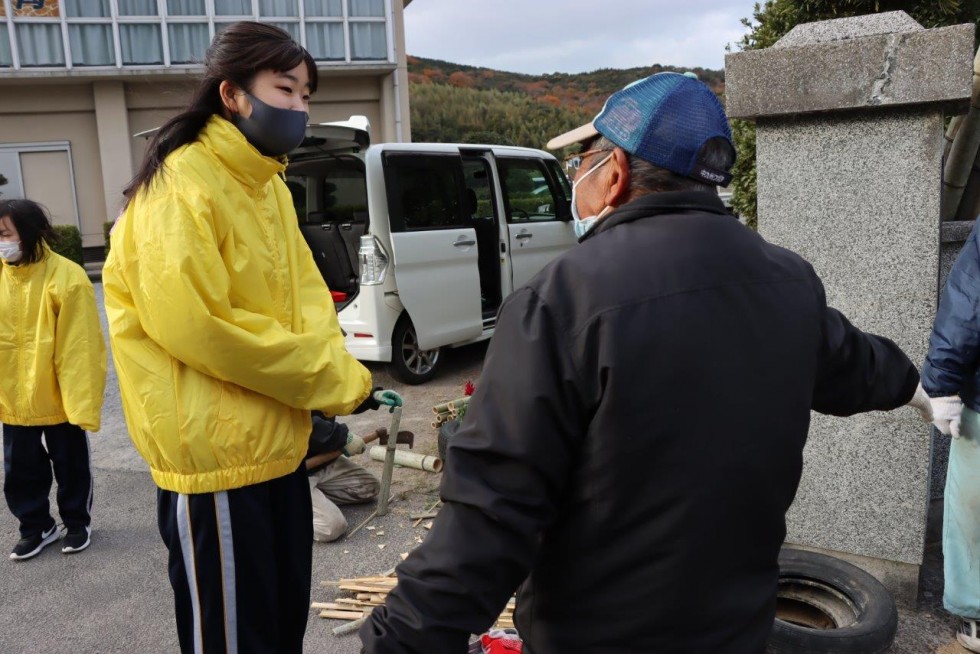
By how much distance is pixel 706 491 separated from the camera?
52.9 inches

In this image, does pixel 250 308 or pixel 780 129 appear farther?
pixel 780 129

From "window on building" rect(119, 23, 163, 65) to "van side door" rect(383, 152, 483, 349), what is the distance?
46.7 feet

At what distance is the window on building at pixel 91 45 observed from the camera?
18.2 m

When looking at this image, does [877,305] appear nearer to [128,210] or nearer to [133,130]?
[128,210]

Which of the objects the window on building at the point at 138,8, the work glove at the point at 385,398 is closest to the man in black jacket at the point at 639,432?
the work glove at the point at 385,398

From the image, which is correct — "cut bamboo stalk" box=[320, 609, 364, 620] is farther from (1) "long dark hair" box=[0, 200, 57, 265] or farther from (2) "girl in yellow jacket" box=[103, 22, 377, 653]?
(1) "long dark hair" box=[0, 200, 57, 265]

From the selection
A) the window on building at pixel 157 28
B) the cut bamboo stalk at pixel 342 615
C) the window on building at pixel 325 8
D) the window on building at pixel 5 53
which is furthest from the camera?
the window on building at pixel 325 8

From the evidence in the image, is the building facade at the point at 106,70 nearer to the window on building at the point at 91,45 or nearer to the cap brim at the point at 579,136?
the window on building at the point at 91,45

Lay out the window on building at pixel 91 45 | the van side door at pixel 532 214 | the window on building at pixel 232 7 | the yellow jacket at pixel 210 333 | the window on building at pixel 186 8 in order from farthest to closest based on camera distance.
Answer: the window on building at pixel 232 7 < the window on building at pixel 186 8 < the window on building at pixel 91 45 < the van side door at pixel 532 214 < the yellow jacket at pixel 210 333

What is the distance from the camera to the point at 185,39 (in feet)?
62.6

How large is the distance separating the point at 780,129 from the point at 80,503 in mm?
4057

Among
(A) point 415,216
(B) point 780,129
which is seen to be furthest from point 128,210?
(A) point 415,216

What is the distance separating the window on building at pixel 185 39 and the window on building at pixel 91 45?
1.31 metres

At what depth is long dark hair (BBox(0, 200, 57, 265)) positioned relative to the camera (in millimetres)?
4137
